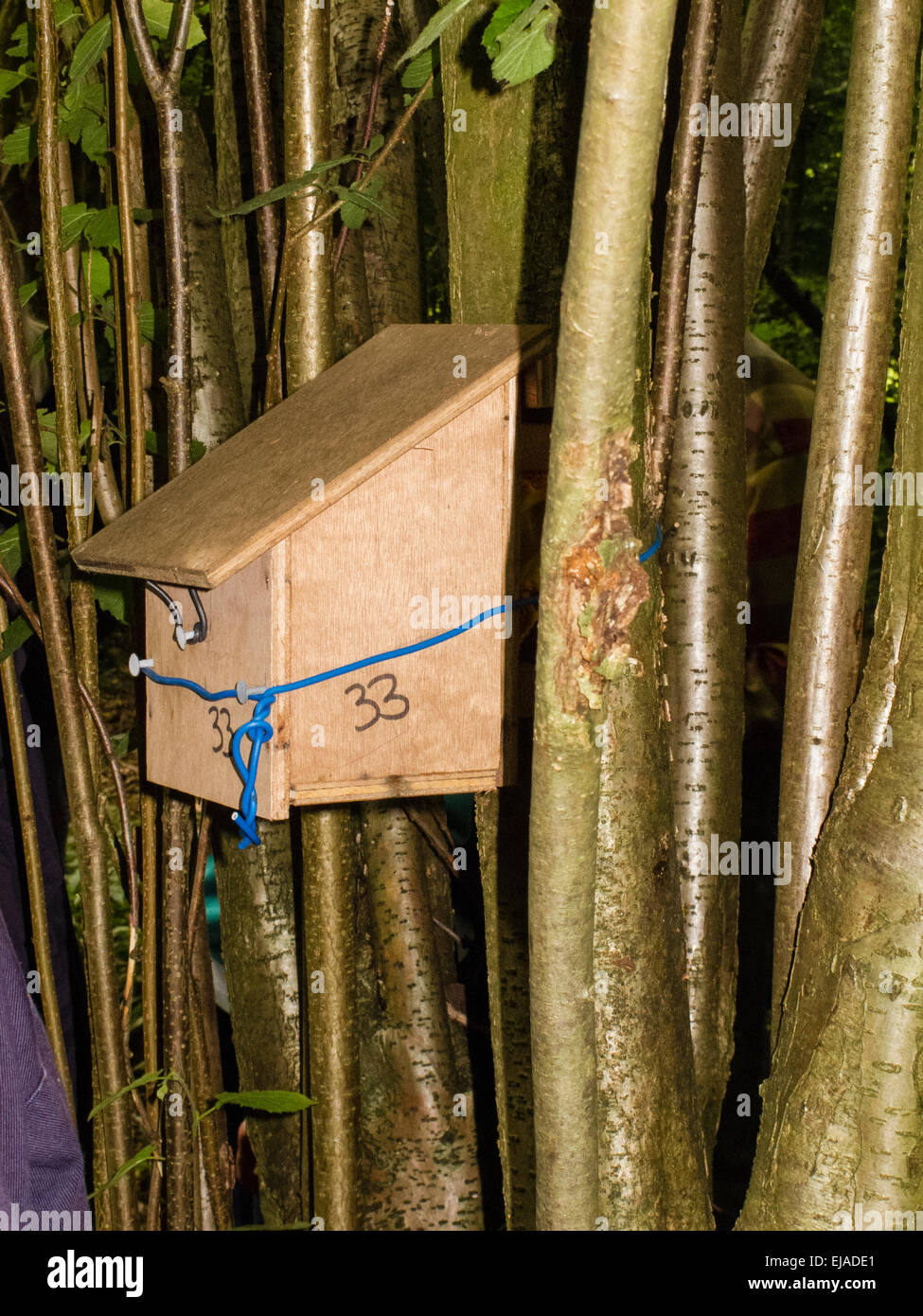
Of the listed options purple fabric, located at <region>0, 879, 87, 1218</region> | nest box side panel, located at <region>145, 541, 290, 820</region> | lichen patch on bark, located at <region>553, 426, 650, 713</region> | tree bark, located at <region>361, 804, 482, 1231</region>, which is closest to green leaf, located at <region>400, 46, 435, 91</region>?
nest box side panel, located at <region>145, 541, 290, 820</region>

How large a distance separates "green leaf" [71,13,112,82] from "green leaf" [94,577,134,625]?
87cm

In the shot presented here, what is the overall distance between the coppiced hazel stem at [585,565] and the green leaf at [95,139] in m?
1.38

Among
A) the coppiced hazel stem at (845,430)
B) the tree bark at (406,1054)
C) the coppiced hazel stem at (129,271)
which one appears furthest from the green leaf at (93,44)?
the tree bark at (406,1054)

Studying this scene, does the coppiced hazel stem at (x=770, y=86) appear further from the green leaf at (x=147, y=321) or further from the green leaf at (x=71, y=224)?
the green leaf at (x=71, y=224)

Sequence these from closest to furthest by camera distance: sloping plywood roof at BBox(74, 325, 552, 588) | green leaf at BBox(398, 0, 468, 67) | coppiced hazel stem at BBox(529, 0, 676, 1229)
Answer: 1. coppiced hazel stem at BBox(529, 0, 676, 1229)
2. green leaf at BBox(398, 0, 468, 67)
3. sloping plywood roof at BBox(74, 325, 552, 588)

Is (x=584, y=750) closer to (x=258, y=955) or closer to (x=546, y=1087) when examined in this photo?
(x=546, y=1087)

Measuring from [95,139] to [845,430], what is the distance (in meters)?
1.43

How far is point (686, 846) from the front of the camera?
1.99m

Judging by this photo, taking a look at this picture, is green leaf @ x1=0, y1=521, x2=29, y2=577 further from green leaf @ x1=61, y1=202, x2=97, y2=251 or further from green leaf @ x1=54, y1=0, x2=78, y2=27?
green leaf @ x1=54, y1=0, x2=78, y2=27

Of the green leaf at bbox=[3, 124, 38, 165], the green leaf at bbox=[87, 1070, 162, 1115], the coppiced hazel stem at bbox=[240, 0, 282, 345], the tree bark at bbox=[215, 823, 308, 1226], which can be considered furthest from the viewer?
the tree bark at bbox=[215, 823, 308, 1226]

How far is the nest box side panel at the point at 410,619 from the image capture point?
140cm

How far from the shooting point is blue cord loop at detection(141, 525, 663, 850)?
4.48 feet

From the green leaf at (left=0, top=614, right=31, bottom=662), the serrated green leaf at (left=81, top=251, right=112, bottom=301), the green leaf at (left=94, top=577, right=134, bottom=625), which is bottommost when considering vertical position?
the green leaf at (left=0, top=614, right=31, bottom=662)
